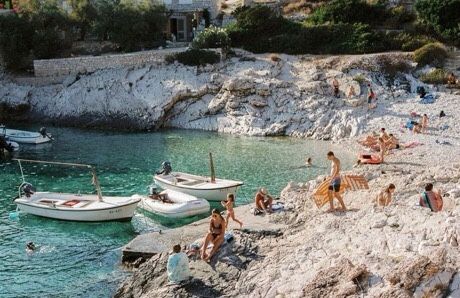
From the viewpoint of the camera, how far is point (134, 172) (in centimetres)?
3312

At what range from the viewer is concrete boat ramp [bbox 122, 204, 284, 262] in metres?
20.3

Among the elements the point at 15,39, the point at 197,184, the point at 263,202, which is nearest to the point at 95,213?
the point at 197,184

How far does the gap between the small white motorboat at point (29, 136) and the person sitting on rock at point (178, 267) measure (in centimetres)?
2651

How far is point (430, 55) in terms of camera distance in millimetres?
44219

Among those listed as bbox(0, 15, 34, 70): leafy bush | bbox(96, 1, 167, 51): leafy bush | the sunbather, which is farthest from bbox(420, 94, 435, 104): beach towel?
bbox(0, 15, 34, 70): leafy bush

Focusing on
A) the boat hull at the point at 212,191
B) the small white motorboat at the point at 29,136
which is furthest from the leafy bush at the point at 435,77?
the small white motorboat at the point at 29,136

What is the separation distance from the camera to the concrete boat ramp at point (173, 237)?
66.6ft

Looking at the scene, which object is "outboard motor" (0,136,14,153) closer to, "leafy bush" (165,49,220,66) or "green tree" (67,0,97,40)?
"leafy bush" (165,49,220,66)

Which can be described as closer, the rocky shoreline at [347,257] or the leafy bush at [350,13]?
the rocky shoreline at [347,257]

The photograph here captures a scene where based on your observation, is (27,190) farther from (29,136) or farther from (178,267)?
(29,136)

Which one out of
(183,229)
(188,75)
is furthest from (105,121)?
(183,229)

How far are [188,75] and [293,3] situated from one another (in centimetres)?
1539

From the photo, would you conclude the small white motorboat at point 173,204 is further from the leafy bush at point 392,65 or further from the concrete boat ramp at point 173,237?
the leafy bush at point 392,65

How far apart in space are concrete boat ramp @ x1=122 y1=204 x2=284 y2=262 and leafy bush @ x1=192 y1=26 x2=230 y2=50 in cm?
2742
